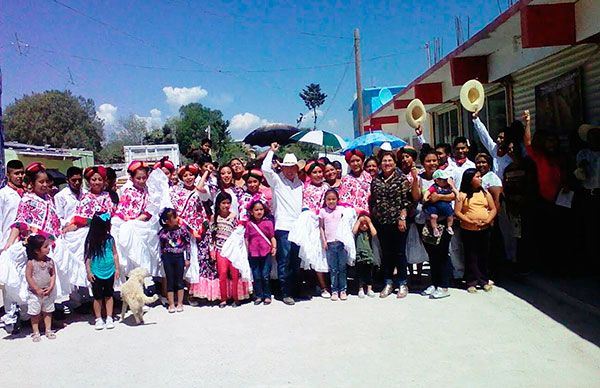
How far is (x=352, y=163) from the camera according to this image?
6469 millimetres

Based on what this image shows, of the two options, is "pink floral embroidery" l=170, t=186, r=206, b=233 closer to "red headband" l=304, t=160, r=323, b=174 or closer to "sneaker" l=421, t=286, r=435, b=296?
"red headband" l=304, t=160, r=323, b=174

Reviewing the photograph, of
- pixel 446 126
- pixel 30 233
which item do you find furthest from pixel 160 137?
pixel 30 233

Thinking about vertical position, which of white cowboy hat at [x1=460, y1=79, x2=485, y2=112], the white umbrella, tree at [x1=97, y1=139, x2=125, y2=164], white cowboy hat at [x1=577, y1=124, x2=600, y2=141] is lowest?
white cowboy hat at [x1=577, y1=124, x2=600, y2=141]

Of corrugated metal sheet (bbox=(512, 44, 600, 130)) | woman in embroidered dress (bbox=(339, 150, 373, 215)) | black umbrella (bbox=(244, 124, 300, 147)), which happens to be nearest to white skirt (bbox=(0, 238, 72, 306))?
woman in embroidered dress (bbox=(339, 150, 373, 215))

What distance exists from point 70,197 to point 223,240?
1985mm

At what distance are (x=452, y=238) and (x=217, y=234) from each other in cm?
293

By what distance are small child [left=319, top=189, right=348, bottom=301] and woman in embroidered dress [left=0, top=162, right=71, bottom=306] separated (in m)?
2.92

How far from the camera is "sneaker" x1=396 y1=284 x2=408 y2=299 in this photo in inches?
243

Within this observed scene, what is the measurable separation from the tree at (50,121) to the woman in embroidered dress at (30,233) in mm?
45374

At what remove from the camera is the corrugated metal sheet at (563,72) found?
6.93 metres

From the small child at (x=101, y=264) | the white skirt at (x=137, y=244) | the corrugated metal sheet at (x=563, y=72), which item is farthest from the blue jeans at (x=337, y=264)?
the corrugated metal sheet at (x=563, y=72)

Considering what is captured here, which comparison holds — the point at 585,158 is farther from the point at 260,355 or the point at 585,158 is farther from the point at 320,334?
the point at 260,355

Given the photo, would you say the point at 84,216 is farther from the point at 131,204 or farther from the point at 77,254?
the point at 131,204

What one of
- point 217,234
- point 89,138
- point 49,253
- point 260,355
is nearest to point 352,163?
point 217,234
